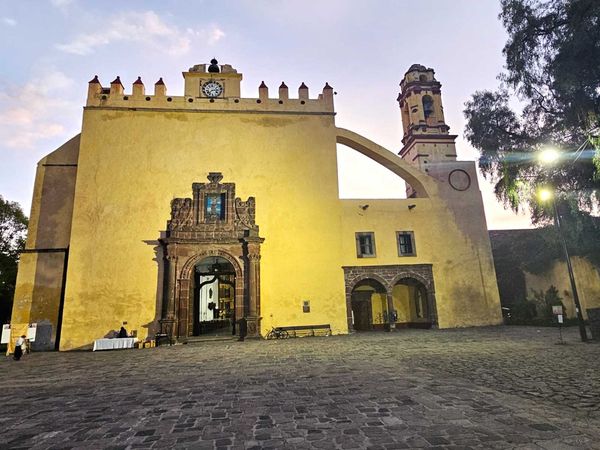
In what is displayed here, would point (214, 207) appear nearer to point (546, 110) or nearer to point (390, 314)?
point (390, 314)

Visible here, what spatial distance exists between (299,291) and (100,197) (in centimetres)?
1139

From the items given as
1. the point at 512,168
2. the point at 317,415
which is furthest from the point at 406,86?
the point at 317,415

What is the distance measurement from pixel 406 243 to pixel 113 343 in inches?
626

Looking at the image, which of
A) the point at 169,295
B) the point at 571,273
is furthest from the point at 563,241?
the point at 169,295

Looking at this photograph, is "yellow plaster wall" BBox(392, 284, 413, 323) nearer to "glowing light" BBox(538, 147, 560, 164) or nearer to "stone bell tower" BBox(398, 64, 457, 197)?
"stone bell tower" BBox(398, 64, 457, 197)

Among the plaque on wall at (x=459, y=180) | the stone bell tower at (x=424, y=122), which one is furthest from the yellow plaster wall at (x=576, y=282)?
the stone bell tower at (x=424, y=122)

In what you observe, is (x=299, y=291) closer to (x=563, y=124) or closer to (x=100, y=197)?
(x=100, y=197)

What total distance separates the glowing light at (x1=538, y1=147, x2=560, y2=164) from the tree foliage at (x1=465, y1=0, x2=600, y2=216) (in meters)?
0.26

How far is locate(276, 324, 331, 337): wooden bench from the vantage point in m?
17.0

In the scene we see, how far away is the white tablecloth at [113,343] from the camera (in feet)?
49.6

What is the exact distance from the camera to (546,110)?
14492 millimetres

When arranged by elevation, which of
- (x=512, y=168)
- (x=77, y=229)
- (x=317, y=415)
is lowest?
(x=317, y=415)

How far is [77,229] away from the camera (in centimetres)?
1698

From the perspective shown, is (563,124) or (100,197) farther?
(100,197)
